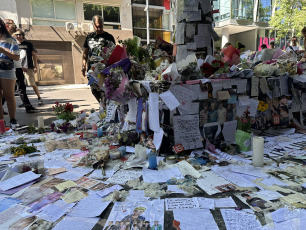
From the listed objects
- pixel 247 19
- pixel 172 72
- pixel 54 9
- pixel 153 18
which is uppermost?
pixel 153 18

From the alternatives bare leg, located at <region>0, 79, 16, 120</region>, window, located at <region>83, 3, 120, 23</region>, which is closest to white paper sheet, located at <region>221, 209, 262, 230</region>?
bare leg, located at <region>0, 79, 16, 120</region>

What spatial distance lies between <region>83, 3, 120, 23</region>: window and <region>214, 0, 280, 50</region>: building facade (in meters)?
7.83

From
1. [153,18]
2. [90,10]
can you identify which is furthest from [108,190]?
[153,18]

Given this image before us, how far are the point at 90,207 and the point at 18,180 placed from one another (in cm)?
93

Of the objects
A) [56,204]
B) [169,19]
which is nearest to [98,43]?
[56,204]

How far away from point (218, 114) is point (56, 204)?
6.65 ft

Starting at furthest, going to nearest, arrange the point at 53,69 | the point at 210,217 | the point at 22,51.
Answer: the point at 53,69 → the point at 22,51 → the point at 210,217

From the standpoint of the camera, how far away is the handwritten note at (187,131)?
102 inches

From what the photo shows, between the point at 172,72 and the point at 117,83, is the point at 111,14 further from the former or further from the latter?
the point at 172,72

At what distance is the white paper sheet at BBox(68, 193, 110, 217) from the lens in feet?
5.32

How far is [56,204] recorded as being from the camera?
5.75 feet

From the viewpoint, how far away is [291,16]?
43.1 ft

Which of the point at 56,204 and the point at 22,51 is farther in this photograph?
the point at 22,51

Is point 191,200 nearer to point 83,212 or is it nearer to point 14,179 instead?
point 83,212
